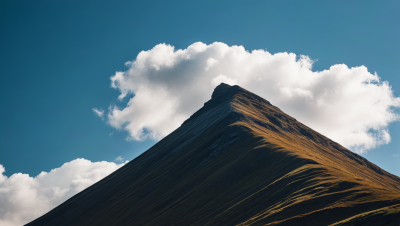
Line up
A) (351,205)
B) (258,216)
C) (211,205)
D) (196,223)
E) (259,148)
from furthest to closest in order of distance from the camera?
(259,148), (211,205), (196,223), (258,216), (351,205)

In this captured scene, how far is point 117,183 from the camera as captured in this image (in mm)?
142750

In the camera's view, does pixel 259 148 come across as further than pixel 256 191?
Yes

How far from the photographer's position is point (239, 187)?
72.9 meters

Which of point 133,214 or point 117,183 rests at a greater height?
point 117,183

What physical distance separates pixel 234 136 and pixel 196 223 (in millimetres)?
48955

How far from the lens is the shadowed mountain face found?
48469 mm

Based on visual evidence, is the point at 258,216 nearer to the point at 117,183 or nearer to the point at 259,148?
the point at 259,148

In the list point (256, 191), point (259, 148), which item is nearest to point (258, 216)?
point (256, 191)

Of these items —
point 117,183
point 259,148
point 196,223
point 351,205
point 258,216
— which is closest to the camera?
point 351,205

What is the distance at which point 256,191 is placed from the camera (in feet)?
212

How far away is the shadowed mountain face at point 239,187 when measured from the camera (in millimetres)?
48469

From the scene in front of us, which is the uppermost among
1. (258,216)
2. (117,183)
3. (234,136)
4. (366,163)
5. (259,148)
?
(117,183)

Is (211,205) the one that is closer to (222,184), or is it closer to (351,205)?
(222,184)

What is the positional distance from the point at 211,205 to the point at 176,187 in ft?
93.4
